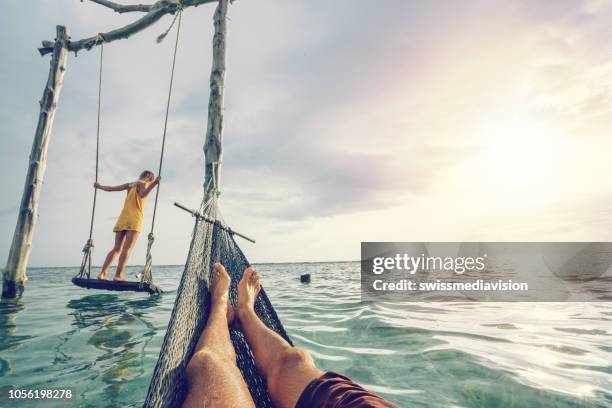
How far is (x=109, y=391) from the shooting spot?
7.04 feet

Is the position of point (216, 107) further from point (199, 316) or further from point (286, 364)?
point (286, 364)

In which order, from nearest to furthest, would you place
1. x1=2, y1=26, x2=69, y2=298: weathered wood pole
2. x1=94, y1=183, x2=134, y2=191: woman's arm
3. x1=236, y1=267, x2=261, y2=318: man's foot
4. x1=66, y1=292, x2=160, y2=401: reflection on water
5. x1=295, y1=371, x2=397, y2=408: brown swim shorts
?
x1=295, y1=371, x2=397, y2=408: brown swim shorts → x1=66, y1=292, x2=160, y2=401: reflection on water → x1=236, y1=267, x2=261, y2=318: man's foot → x1=94, y1=183, x2=134, y2=191: woman's arm → x1=2, y1=26, x2=69, y2=298: weathered wood pole

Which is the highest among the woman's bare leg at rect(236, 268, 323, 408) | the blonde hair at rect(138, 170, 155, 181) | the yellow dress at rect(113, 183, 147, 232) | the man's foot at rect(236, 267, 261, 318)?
the blonde hair at rect(138, 170, 155, 181)

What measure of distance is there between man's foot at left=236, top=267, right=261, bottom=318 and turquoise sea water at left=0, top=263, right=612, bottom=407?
849mm

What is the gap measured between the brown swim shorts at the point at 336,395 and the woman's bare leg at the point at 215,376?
0.84ft

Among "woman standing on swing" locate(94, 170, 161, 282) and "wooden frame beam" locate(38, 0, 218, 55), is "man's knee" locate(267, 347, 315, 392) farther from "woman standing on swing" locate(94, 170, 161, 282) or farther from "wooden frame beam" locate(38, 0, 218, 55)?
"wooden frame beam" locate(38, 0, 218, 55)

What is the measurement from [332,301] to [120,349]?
13.7 feet

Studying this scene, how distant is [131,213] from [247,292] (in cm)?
295

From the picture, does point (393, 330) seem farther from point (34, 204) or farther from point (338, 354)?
point (34, 204)

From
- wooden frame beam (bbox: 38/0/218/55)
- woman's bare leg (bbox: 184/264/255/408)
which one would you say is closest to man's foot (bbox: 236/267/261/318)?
woman's bare leg (bbox: 184/264/255/408)

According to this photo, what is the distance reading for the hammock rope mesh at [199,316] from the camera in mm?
1276

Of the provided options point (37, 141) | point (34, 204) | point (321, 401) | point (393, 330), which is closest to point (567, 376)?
point (393, 330)

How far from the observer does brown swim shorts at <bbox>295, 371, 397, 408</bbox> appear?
1.08 m

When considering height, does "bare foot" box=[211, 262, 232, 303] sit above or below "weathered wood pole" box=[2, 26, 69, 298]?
below
